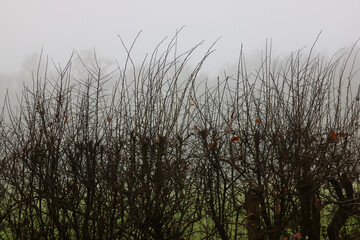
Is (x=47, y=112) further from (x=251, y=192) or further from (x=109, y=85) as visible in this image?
(x=109, y=85)

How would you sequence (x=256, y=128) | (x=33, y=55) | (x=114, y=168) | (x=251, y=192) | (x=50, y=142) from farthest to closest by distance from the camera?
(x=33, y=55)
(x=256, y=128)
(x=251, y=192)
(x=50, y=142)
(x=114, y=168)

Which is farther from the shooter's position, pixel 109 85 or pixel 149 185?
pixel 109 85

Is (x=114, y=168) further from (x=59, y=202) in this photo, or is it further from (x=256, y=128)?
(x=256, y=128)

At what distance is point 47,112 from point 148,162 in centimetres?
120

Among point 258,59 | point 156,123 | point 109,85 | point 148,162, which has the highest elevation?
point 258,59

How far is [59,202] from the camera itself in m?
3.61

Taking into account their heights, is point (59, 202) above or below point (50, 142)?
below

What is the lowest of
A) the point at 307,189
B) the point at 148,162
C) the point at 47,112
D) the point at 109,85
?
the point at 307,189

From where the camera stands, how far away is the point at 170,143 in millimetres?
3799

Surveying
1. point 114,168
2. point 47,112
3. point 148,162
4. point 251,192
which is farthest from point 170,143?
point 47,112

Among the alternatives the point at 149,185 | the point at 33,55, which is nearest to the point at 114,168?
the point at 149,185

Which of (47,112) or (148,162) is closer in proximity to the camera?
(148,162)

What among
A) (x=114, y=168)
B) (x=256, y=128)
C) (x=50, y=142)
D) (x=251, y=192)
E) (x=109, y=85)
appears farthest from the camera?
(x=109, y=85)

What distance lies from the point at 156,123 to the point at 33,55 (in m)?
51.8
